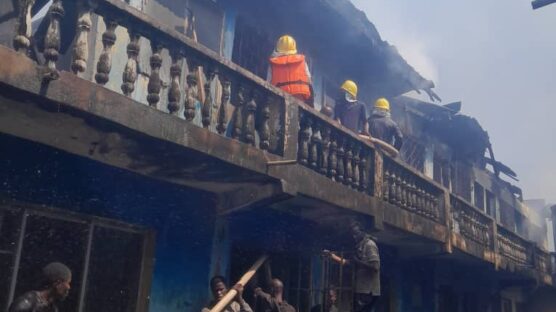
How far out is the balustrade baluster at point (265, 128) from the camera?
619 cm

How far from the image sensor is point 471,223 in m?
11.7

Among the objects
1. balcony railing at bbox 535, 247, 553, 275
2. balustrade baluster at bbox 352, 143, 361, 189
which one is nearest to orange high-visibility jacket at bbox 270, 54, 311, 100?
balustrade baluster at bbox 352, 143, 361, 189

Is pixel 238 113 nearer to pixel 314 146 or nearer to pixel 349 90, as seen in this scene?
pixel 314 146

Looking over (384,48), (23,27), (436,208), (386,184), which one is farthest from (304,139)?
(384,48)

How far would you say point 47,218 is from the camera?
5582 millimetres

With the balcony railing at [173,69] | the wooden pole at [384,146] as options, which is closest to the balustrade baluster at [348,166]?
the wooden pole at [384,146]

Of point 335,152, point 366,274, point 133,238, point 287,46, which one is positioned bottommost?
point 366,274

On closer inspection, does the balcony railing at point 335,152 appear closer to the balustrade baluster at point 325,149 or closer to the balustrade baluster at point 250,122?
the balustrade baluster at point 325,149

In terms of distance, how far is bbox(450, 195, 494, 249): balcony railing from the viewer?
36.3 feet

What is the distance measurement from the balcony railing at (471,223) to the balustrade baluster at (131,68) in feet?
25.3

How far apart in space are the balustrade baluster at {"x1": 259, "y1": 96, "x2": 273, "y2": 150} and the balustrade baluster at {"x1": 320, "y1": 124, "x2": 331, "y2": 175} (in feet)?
3.41

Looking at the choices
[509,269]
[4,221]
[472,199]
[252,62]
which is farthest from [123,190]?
[472,199]

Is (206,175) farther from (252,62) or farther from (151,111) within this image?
(252,62)

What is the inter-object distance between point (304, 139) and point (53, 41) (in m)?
3.35
